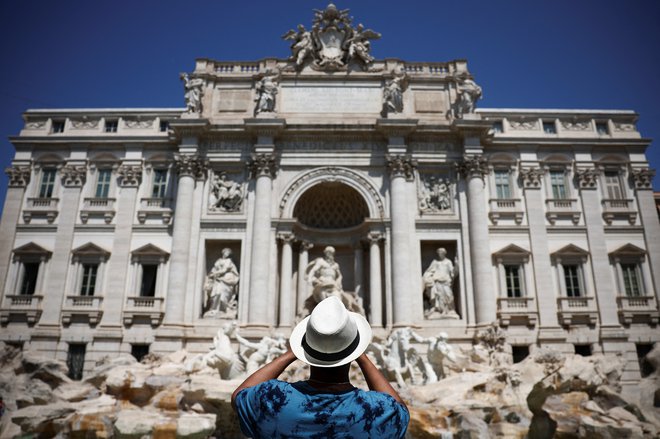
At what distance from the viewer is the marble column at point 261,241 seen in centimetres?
2131

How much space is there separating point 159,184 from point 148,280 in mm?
4972

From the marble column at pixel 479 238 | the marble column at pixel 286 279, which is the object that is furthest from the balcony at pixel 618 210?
the marble column at pixel 286 279

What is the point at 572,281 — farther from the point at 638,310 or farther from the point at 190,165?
the point at 190,165

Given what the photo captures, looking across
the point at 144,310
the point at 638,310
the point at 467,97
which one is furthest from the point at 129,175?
the point at 638,310

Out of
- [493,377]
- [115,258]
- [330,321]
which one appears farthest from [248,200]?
[330,321]

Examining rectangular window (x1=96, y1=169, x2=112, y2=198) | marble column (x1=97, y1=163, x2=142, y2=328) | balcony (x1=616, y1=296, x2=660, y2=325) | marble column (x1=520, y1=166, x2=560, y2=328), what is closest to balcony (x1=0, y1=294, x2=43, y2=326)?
marble column (x1=97, y1=163, x2=142, y2=328)

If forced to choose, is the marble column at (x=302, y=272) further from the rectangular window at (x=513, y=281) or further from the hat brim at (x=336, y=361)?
the hat brim at (x=336, y=361)

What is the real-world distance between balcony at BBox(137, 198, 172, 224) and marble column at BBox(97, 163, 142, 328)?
46cm

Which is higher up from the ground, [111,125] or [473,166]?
[111,125]

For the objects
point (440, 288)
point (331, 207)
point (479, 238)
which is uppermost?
point (331, 207)

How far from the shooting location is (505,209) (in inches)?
949

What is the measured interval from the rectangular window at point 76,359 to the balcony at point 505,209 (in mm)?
20427

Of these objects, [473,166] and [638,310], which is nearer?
[638,310]

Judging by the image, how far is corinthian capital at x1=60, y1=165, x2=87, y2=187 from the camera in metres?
24.8
